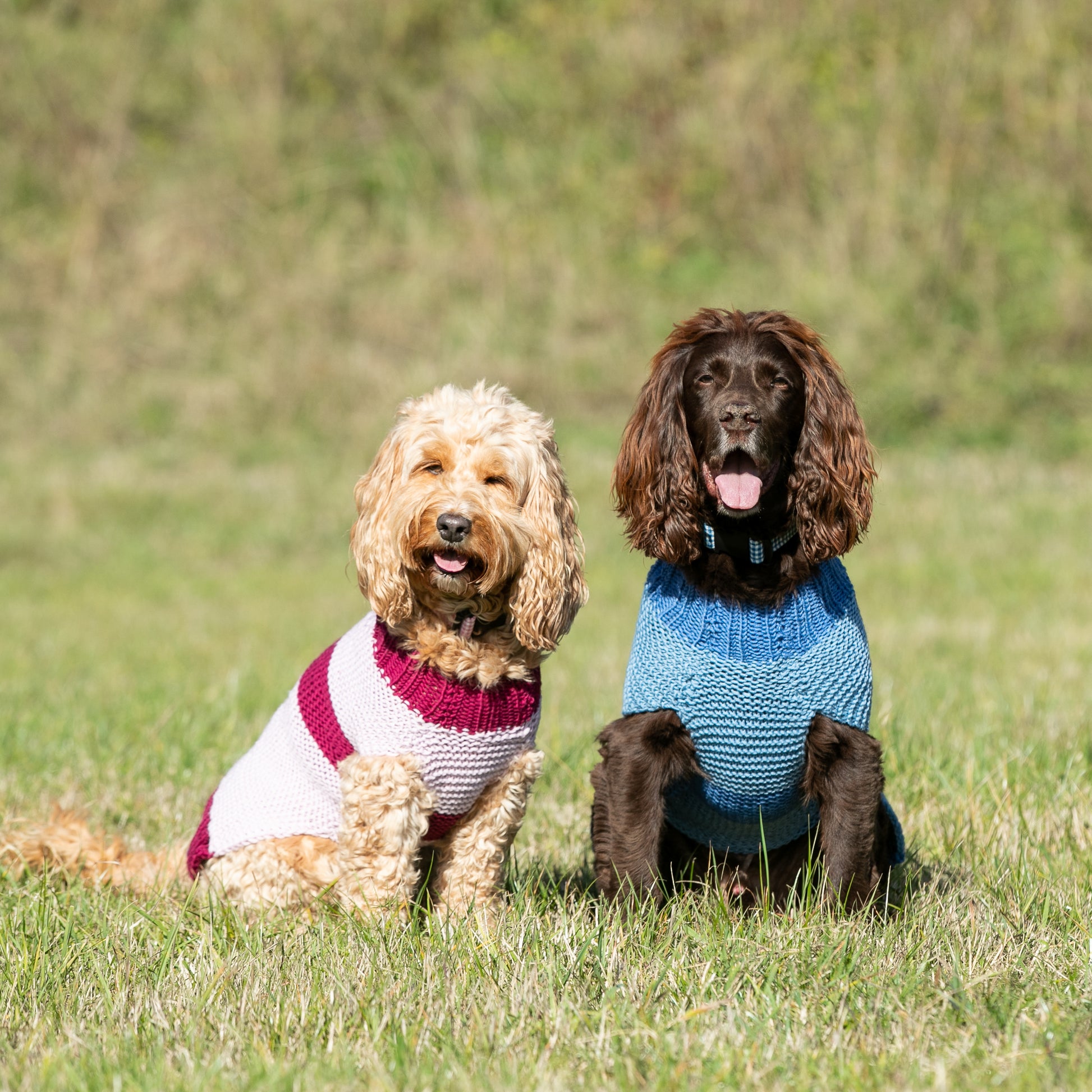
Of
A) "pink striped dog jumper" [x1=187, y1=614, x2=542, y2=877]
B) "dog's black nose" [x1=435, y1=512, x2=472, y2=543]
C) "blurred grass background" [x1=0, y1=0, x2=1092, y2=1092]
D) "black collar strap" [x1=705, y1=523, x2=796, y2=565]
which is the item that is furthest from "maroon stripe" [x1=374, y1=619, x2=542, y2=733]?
"black collar strap" [x1=705, y1=523, x2=796, y2=565]

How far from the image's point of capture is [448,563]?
12.5ft

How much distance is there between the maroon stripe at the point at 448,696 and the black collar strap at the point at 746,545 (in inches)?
25.5

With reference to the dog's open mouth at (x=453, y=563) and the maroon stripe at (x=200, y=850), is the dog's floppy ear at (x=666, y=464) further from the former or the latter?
the maroon stripe at (x=200, y=850)

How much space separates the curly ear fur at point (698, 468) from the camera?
3.79m

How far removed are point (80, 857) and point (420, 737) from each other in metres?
1.19

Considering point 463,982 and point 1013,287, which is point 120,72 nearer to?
point 1013,287

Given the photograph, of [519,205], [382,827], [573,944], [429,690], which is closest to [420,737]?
[429,690]

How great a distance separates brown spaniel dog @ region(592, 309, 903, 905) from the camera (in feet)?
12.3

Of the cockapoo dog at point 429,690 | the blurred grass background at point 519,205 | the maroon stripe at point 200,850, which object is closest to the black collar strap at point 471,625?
the cockapoo dog at point 429,690

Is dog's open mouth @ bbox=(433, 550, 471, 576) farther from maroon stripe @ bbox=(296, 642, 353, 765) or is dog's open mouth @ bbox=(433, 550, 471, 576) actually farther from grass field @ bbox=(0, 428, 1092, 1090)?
grass field @ bbox=(0, 428, 1092, 1090)

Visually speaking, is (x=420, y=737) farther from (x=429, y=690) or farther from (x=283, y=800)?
(x=283, y=800)

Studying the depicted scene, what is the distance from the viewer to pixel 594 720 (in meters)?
6.16

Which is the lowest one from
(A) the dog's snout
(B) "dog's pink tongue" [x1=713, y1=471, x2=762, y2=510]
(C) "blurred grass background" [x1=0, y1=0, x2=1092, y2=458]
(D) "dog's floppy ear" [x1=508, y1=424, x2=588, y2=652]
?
(D) "dog's floppy ear" [x1=508, y1=424, x2=588, y2=652]

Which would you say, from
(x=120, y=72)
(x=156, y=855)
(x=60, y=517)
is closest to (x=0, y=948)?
(x=156, y=855)
